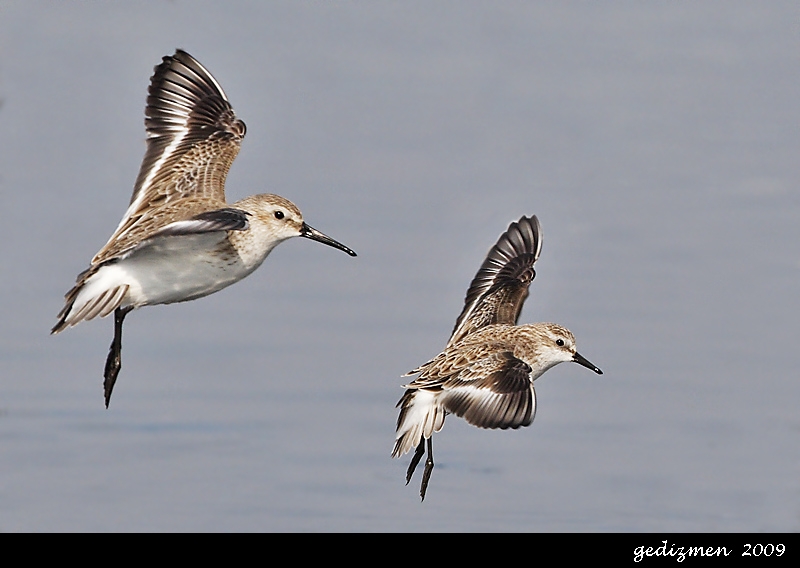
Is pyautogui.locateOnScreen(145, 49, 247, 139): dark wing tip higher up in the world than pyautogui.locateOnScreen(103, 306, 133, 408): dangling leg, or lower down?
higher up

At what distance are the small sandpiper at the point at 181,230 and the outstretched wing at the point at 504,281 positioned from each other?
7.93 ft

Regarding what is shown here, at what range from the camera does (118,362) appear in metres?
13.5

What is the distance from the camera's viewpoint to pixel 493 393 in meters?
12.3

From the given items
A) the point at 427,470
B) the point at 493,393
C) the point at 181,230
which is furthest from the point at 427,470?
the point at 181,230

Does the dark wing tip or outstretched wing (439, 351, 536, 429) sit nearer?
outstretched wing (439, 351, 536, 429)

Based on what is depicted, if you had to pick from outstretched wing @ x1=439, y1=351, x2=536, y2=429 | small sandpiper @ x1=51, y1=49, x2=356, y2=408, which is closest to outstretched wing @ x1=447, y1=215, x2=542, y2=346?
outstretched wing @ x1=439, y1=351, x2=536, y2=429

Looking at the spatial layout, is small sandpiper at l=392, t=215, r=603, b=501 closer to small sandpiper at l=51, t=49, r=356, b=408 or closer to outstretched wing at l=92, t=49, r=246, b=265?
small sandpiper at l=51, t=49, r=356, b=408

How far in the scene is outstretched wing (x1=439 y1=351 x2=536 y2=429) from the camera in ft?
38.8

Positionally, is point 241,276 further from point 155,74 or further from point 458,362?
point 155,74

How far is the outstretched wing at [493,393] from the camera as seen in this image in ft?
38.8

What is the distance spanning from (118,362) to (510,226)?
5066 mm

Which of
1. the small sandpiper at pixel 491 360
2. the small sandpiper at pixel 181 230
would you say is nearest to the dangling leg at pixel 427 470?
the small sandpiper at pixel 491 360

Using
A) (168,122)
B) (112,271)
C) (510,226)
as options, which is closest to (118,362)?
(112,271)

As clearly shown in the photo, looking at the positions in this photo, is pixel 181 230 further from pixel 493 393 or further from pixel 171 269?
pixel 493 393
